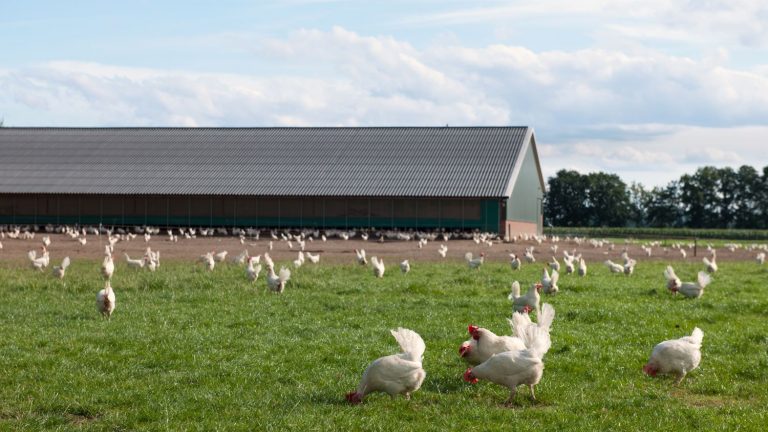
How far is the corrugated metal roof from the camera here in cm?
6300

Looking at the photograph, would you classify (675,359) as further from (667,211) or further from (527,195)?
(667,211)

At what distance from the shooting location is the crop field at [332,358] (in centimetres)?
997

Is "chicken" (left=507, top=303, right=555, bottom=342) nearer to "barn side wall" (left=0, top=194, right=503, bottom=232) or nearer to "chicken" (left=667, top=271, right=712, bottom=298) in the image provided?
"chicken" (left=667, top=271, right=712, bottom=298)

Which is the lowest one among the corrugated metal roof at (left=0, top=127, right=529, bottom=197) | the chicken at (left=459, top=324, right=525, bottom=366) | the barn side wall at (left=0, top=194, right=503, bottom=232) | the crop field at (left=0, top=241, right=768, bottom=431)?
the crop field at (left=0, top=241, right=768, bottom=431)

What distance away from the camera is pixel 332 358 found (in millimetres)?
12898

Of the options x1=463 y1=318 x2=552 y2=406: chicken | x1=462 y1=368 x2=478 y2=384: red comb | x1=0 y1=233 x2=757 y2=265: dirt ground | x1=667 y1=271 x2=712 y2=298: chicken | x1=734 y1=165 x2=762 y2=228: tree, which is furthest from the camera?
x1=734 y1=165 x2=762 y2=228: tree

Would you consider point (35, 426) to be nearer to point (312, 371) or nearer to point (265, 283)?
point (312, 371)

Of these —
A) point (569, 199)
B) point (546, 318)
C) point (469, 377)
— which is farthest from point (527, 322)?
point (569, 199)

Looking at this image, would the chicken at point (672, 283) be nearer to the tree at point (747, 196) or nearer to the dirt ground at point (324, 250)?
the dirt ground at point (324, 250)

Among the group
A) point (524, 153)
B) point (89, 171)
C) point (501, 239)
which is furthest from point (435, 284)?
point (89, 171)

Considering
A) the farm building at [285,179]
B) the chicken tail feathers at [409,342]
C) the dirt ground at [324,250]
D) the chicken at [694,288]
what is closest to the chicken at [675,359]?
the chicken tail feathers at [409,342]

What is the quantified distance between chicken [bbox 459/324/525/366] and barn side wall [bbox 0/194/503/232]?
4765 centimetres

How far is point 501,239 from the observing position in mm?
→ 57000

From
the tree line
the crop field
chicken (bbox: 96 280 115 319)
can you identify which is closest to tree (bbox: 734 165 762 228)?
the tree line
